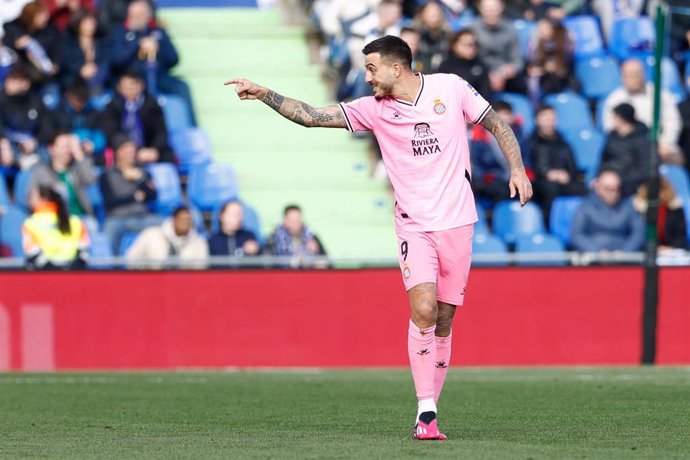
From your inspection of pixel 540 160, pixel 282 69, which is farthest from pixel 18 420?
pixel 282 69

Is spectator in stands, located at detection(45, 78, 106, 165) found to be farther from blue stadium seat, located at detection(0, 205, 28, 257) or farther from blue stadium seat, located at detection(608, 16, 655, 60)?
blue stadium seat, located at detection(608, 16, 655, 60)

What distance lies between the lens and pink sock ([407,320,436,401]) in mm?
8984

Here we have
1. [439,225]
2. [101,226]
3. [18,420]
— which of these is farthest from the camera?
[101,226]

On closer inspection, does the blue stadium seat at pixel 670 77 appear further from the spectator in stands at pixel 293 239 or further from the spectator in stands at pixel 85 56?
the spectator in stands at pixel 85 56

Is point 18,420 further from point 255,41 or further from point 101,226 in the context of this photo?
point 255,41

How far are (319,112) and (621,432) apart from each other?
101 inches

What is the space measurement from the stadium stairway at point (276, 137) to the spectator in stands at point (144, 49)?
2.74ft

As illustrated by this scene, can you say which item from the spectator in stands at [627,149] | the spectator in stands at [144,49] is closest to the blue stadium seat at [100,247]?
the spectator in stands at [144,49]

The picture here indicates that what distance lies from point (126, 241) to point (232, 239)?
126 centimetres

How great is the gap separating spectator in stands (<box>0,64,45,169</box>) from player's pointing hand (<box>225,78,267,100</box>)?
1005cm

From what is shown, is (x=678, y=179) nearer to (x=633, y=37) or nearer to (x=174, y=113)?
(x=633, y=37)

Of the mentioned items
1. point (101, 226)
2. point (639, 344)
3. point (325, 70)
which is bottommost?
point (639, 344)

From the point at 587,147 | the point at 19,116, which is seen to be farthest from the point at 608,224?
the point at 19,116

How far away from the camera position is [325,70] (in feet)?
70.6
